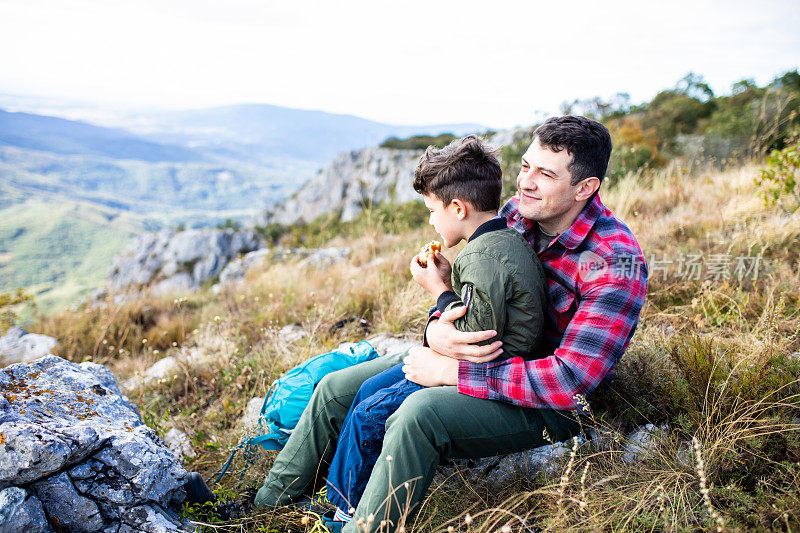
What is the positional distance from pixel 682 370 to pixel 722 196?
4657mm

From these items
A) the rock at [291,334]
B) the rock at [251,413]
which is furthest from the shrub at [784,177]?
the rock at [251,413]

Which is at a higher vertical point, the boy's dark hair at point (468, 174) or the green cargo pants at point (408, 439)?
the boy's dark hair at point (468, 174)

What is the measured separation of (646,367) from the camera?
7.69ft

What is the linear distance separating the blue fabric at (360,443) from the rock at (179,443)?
1276 mm

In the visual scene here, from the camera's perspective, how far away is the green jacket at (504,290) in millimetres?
1720

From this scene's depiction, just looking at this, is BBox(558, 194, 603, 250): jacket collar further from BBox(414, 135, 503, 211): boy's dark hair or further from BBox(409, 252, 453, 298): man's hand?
BBox(409, 252, 453, 298): man's hand

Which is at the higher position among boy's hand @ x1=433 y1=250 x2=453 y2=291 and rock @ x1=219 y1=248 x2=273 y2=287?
boy's hand @ x1=433 y1=250 x2=453 y2=291

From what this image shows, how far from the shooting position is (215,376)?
3.62 metres

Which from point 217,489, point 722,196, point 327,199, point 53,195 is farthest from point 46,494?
point 53,195

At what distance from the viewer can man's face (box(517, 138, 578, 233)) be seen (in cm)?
186

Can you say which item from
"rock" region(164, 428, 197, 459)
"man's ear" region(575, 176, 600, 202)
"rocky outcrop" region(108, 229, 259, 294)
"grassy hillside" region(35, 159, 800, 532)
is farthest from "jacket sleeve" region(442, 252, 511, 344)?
"rocky outcrop" region(108, 229, 259, 294)

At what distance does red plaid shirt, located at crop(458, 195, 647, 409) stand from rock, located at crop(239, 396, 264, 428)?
5.77ft

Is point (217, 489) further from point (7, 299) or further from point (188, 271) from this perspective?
point (188, 271)

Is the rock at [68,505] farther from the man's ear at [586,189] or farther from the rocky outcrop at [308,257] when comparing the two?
the rocky outcrop at [308,257]
